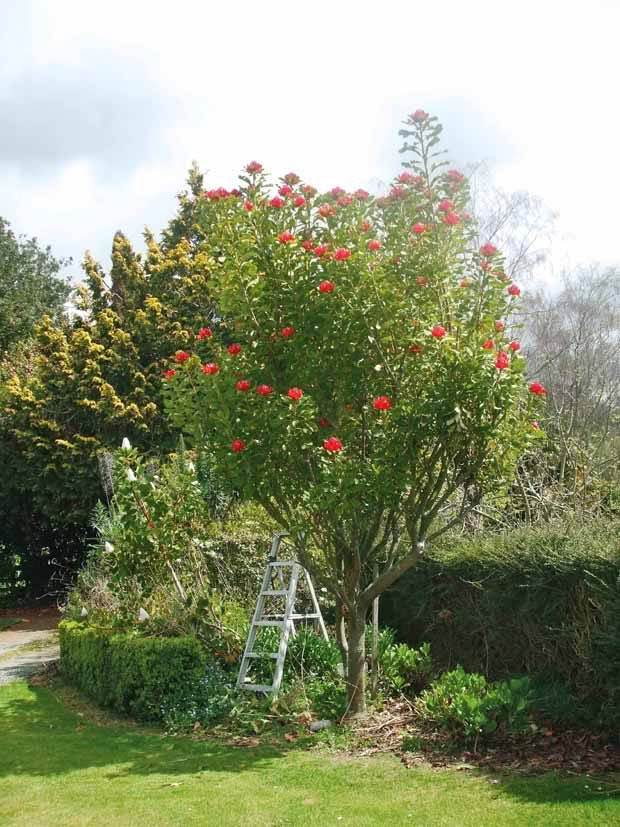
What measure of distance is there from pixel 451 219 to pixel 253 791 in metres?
4.60

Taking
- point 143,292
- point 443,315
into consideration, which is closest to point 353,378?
point 443,315

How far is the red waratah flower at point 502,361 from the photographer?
6238mm

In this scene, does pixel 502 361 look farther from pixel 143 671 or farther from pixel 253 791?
pixel 143 671

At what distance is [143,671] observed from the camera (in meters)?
8.35

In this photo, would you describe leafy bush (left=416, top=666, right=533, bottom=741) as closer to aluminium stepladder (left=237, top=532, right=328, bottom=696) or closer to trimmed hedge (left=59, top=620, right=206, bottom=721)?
aluminium stepladder (left=237, top=532, right=328, bottom=696)

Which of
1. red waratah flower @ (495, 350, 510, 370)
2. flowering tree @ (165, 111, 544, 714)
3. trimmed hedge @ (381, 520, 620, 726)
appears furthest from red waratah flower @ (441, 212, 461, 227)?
trimmed hedge @ (381, 520, 620, 726)

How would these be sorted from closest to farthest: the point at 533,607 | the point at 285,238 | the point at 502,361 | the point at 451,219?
the point at 502,361
the point at 451,219
the point at 533,607
the point at 285,238

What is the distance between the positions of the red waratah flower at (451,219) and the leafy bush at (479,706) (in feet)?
12.2

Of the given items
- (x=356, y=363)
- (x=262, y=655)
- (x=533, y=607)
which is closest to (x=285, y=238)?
(x=356, y=363)

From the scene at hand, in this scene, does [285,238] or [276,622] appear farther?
[276,622]

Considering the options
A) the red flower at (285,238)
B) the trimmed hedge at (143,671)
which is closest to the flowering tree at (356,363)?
the red flower at (285,238)

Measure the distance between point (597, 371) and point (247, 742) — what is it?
9643 millimetres

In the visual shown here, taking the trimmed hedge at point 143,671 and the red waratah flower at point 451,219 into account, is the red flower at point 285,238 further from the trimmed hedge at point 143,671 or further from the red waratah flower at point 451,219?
the trimmed hedge at point 143,671

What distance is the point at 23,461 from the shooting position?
1958 cm
